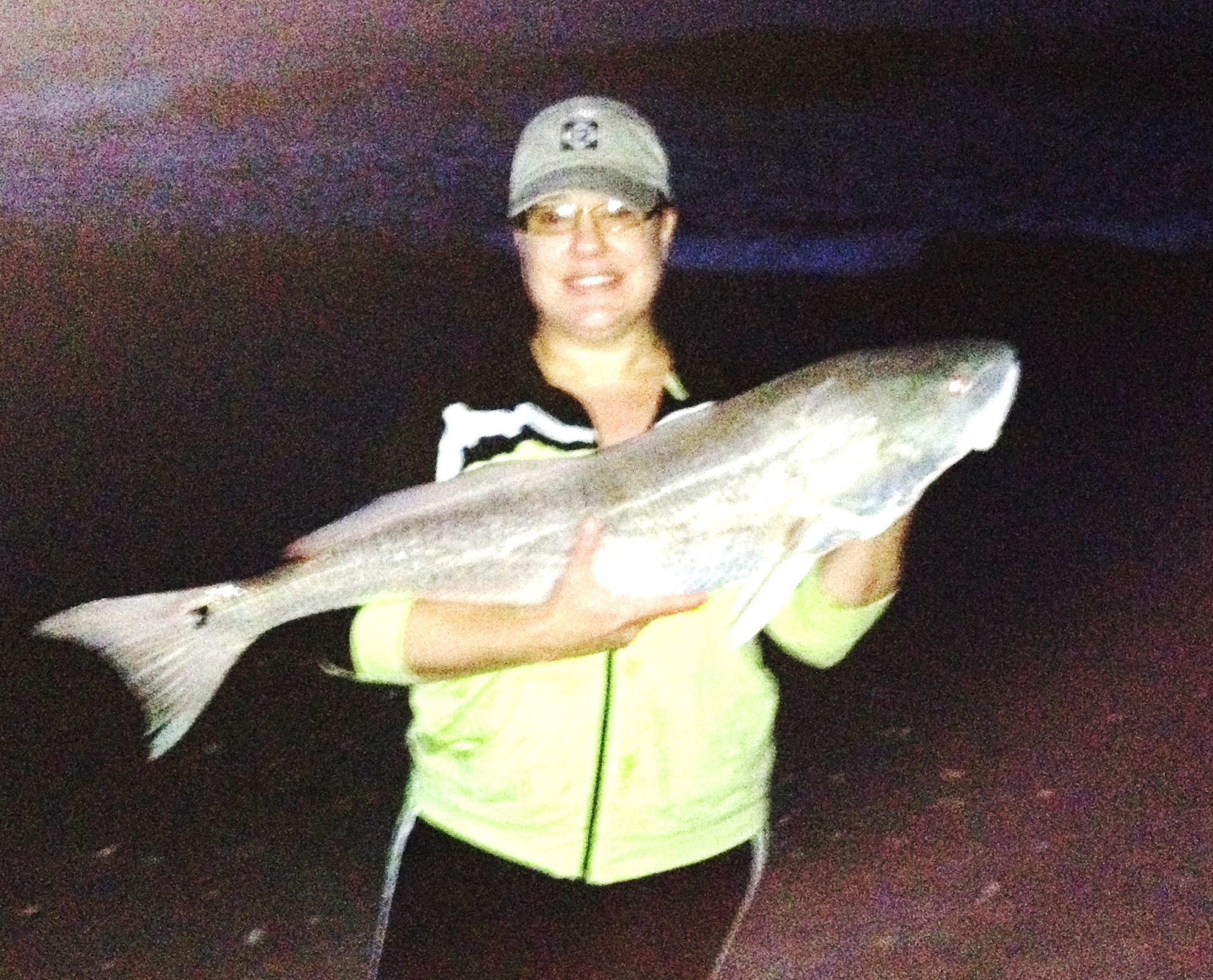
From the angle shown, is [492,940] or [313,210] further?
[313,210]

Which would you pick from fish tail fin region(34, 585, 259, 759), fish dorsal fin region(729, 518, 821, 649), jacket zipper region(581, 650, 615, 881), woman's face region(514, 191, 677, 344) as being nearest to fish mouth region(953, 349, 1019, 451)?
fish dorsal fin region(729, 518, 821, 649)

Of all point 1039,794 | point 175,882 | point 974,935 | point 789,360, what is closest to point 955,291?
point 789,360

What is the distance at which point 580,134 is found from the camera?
2.25m

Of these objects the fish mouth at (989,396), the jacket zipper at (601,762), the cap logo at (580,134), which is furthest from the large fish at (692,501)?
the cap logo at (580,134)

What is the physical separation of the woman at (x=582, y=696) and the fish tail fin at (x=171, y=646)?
0.29 meters

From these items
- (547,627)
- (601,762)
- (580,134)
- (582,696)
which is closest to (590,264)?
(580,134)

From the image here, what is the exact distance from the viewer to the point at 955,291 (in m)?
11.4

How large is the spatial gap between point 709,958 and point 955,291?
1027 centimetres

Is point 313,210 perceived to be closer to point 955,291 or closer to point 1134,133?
point 955,291

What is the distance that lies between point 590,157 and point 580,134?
0.08 m

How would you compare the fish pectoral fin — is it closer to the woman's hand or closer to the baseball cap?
the woman's hand

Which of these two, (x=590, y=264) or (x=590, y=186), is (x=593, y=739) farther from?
(x=590, y=186)

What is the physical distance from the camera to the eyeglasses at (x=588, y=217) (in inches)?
86.8

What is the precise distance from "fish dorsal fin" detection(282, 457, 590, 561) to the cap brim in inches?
21.5
